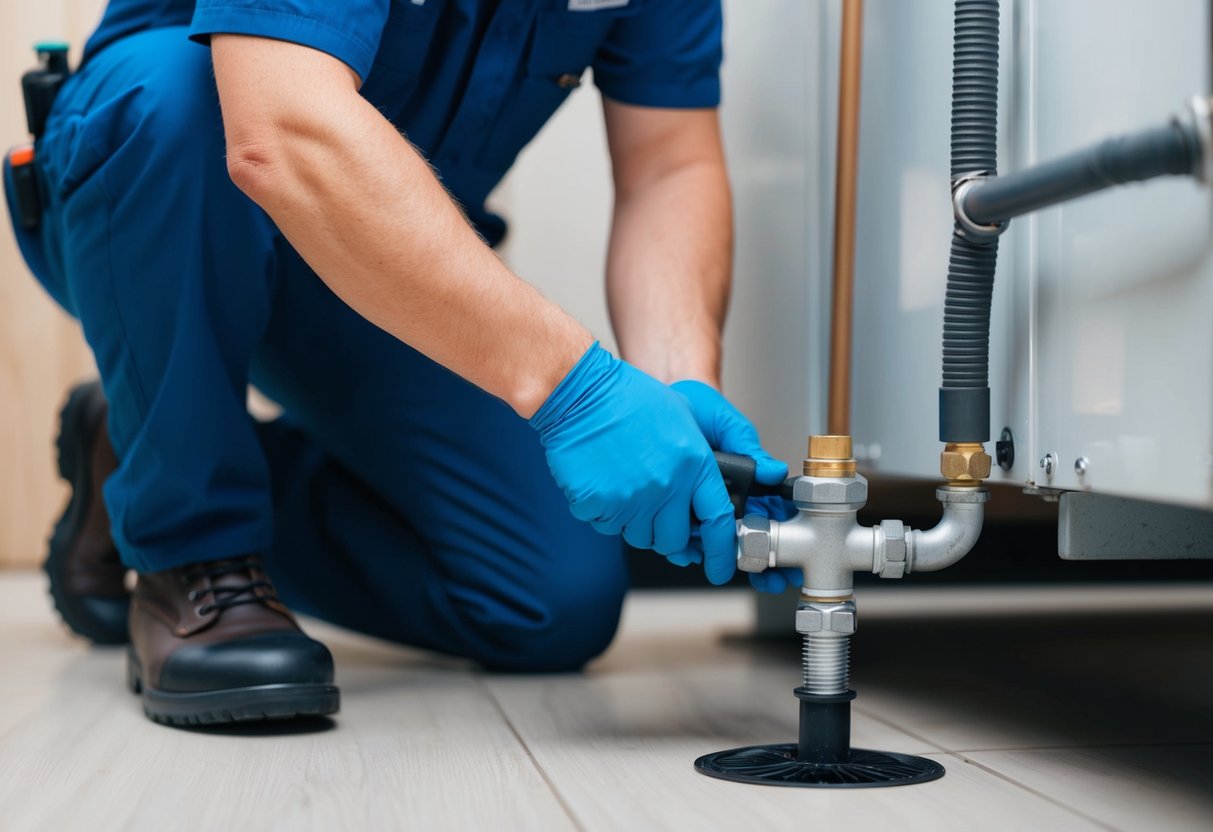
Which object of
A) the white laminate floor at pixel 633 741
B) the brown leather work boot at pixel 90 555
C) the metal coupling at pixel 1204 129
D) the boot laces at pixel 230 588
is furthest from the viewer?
the brown leather work boot at pixel 90 555

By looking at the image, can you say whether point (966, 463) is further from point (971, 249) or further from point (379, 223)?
point (379, 223)

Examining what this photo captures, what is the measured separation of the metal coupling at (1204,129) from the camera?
19.0 inches

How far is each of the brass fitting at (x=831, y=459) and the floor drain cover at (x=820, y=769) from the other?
0.49ft

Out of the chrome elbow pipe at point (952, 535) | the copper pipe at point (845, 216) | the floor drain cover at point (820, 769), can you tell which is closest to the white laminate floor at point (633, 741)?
the floor drain cover at point (820, 769)

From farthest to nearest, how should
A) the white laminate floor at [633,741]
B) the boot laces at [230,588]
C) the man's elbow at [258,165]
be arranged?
the boot laces at [230,588] → the man's elbow at [258,165] → the white laminate floor at [633,741]

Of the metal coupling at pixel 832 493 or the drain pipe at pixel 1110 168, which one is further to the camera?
the metal coupling at pixel 832 493

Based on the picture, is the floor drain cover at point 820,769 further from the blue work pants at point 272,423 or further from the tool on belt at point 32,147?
the tool on belt at point 32,147

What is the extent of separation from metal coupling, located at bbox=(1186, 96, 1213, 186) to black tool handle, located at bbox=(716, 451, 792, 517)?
0.98 feet

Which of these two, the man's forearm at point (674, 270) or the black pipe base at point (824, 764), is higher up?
the man's forearm at point (674, 270)

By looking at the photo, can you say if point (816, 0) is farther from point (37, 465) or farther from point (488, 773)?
point (37, 465)

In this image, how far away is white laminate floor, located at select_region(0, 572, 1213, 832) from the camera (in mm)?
628

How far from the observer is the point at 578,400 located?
743 mm

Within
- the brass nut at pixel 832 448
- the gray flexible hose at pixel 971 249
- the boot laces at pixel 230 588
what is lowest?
the boot laces at pixel 230 588

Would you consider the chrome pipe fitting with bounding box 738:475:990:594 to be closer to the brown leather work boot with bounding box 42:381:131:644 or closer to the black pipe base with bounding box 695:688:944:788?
the black pipe base with bounding box 695:688:944:788
